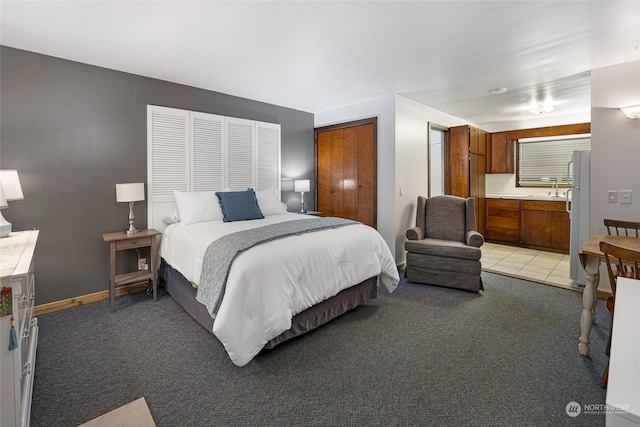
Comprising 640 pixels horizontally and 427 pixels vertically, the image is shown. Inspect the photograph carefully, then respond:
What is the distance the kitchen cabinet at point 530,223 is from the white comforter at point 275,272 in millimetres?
3892

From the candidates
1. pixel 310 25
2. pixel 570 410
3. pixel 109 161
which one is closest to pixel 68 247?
pixel 109 161

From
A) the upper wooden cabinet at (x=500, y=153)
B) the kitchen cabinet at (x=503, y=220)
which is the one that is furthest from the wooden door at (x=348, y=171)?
the upper wooden cabinet at (x=500, y=153)

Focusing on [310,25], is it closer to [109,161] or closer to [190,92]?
[190,92]

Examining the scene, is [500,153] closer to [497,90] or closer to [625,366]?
[497,90]

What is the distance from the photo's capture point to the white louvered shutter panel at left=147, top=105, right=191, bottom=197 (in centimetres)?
361

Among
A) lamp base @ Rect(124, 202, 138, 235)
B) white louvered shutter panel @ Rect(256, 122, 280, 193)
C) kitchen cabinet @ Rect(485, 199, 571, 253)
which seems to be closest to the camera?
lamp base @ Rect(124, 202, 138, 235)

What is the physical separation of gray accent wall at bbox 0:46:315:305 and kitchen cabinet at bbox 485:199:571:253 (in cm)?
558

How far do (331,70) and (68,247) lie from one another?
11.1 ft

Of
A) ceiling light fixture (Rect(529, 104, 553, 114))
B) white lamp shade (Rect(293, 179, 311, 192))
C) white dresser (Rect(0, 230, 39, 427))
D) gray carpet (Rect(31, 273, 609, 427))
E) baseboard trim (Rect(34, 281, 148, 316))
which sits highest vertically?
ceiling light fixture (Rect(529, 104, 553, 114))

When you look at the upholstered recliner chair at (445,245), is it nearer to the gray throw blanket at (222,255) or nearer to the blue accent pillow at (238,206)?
the gray throw blanket at (222,255)

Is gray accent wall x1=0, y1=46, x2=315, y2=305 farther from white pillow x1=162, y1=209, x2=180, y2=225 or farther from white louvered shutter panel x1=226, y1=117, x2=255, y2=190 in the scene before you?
white louvered shutter panel x1=226, y1=117, x2=255, y2=190

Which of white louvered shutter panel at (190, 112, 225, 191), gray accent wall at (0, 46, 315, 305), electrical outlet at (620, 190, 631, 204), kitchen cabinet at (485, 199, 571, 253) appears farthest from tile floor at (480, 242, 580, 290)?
gray accent wall at (0, 46, 315, 305)

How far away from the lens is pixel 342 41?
2.65m

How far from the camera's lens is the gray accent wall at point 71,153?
283cm
